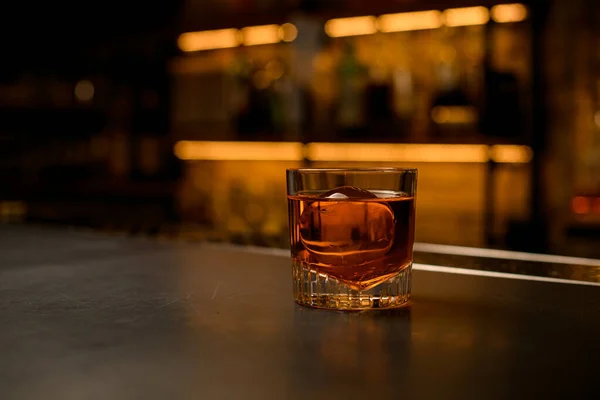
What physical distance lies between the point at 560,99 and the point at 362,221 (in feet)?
6.28

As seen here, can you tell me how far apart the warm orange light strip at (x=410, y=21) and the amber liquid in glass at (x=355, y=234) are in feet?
6.58

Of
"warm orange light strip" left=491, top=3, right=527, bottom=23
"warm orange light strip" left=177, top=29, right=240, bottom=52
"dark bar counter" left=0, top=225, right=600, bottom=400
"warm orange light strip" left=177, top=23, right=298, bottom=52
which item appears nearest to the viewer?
"dark bar counter" left=0, top=225, right=600, bottom=400

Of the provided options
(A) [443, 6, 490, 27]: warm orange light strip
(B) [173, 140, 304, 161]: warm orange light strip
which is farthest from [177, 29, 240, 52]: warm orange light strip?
(A) [443, 6, 490, 27]: warm orange light strip

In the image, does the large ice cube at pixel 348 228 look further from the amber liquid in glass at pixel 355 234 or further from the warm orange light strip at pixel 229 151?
the warm orange light strip at pixel 229 151

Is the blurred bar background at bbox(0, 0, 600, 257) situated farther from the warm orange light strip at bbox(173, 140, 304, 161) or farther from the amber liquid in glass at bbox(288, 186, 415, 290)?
the amber liquid in glass at bbox(288, 186, 415, 290)

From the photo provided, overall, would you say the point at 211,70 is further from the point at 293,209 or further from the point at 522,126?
the point at 293,209

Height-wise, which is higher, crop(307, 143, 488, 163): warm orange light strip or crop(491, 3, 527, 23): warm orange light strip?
crop(491, 3, 527, 23): warm orange light strip

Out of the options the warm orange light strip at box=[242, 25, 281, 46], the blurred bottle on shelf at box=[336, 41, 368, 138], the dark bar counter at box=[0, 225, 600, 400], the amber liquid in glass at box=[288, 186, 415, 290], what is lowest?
the dark bar counter at box=[0, 225, 600, 400]

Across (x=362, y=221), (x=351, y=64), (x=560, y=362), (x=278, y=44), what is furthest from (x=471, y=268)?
(x=278, y=44)

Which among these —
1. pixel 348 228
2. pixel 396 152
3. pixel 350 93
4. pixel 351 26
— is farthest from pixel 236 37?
pixel 348 228

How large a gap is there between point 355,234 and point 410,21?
214 cm

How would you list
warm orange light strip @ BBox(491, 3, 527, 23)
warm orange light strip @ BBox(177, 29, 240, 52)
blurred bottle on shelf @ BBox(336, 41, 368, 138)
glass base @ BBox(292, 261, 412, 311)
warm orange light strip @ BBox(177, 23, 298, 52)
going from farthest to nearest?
warm orange light strip @ BBox(177, 29, 240, 52), warm orange light strip @ BBox(177, 23, 298, 52), blurred bottle on shelf @ BBox(336, 41, 368, 138), warm orange light strip @ BBox(491, 3, 527, 23), glass base @ BBox(292, 261, 412, 311)

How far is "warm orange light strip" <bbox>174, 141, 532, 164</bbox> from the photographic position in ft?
8.12

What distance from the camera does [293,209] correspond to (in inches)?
28.4
